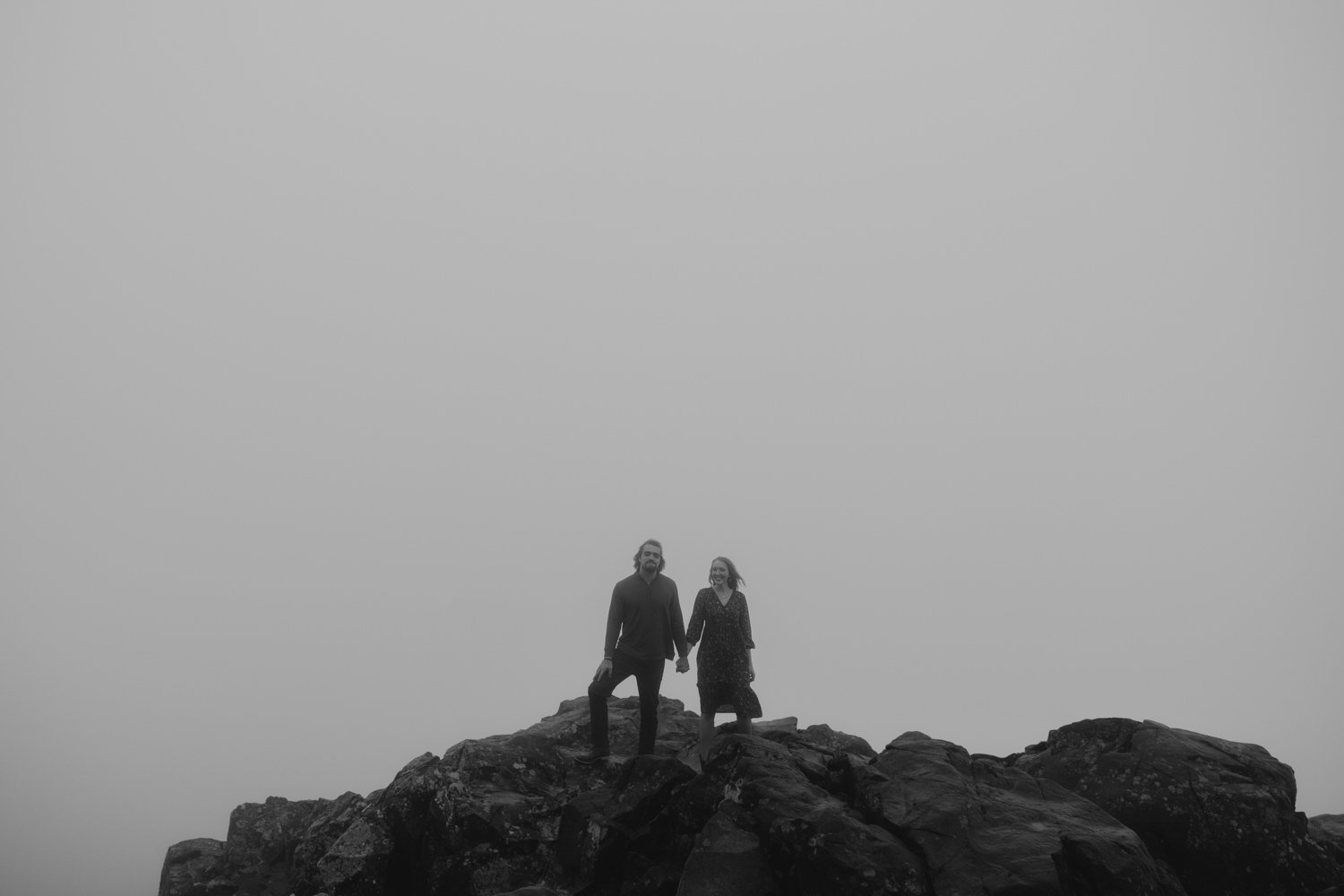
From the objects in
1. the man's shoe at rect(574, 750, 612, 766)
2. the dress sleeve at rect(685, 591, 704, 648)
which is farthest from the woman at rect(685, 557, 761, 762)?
the man's shoe at rect(574, 750, 612, 766)

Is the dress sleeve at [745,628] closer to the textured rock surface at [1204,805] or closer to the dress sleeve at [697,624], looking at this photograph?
the dress sleeve at [697,624]

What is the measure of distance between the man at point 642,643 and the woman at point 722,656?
574 mm

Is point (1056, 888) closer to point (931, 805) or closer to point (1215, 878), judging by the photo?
point (931, 805)

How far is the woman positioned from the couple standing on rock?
20 millimetres

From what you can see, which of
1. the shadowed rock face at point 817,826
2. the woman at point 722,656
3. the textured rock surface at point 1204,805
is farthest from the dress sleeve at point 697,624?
the textured rock surface at point 1204,805

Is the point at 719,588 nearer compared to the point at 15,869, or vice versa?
the point at 719,588

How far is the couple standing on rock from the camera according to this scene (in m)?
17.2

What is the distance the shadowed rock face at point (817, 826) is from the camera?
38.1 ft

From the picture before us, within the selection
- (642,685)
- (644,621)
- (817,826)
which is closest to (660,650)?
(644,621)

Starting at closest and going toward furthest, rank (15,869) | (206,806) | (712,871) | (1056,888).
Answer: (1056,888), (712,871), (15,869), (206,806)

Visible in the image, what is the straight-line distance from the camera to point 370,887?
14.6 meters

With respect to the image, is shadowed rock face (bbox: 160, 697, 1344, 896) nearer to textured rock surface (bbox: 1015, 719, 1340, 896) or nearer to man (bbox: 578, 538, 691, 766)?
textured rock surface (bbox: 1015, 719, 1340, 896)

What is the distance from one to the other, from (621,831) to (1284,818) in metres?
11.6

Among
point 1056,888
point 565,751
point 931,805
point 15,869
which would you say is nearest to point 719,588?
point 565,751
